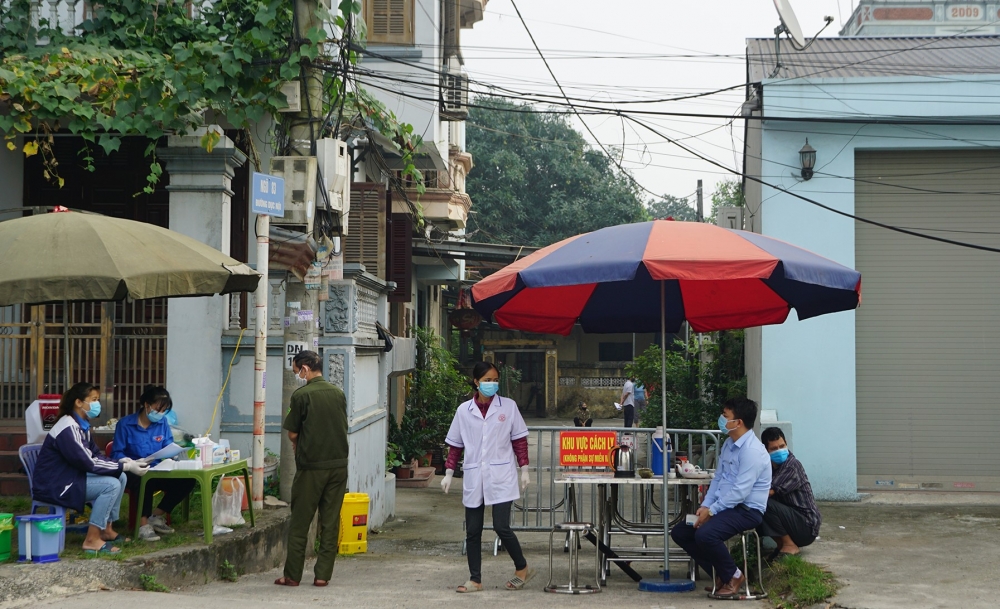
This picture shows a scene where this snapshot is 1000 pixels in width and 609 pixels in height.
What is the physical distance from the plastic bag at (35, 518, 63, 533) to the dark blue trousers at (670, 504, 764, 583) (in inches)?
181

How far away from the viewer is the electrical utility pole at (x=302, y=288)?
31.0 feet

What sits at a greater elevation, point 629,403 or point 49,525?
point 49,525

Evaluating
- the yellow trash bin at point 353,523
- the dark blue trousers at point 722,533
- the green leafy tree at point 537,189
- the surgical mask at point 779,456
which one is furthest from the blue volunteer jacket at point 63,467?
the green leafy tree at point 537,189

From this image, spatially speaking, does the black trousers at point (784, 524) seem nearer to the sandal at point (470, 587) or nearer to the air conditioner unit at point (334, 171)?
the sandal at point (470, 587)

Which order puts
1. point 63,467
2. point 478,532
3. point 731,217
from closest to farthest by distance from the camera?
1. point 63,467
2. point 478,532
3. point 731,217

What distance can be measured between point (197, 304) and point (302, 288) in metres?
1.71

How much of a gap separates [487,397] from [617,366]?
88.9 ft

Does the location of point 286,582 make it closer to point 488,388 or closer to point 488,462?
point 488,462

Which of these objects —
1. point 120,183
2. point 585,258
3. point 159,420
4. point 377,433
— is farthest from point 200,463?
point 120,183

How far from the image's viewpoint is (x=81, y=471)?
7.29 meters

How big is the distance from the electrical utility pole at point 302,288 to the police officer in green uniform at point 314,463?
1762mm

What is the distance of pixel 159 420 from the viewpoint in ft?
26.9

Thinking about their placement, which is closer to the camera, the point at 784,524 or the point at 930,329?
the point at 784,524

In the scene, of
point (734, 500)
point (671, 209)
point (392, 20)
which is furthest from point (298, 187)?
point (671, 209)
